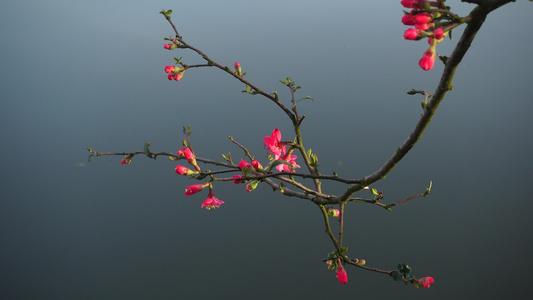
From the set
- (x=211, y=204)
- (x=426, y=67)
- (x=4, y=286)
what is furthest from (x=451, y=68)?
(x=4, y=286)

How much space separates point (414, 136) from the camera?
0.87 feet

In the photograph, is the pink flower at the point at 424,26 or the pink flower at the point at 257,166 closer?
the pink flower at the point at 424,26

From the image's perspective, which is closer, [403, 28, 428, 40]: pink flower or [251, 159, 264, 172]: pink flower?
[403, 28, 428, 40]: pink flower

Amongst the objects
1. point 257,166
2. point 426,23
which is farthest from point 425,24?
point 257,166

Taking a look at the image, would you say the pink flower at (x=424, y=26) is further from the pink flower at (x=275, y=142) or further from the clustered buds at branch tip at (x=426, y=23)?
the pink flower at (x=275, y=142)

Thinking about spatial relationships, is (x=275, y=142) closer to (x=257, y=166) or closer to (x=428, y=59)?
(x=257, y=166)

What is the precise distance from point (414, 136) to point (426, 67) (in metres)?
0.05

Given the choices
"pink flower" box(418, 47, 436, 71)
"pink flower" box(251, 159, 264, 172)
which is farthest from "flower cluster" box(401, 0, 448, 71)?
"pink flower" box(251, 159, 264, 172)

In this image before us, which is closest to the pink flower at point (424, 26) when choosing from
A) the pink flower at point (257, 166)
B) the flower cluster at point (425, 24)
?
the flower cluster at point (425, 24)

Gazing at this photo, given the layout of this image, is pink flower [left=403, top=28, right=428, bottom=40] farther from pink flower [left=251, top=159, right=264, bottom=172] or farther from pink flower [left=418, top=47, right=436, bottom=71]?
pink flower [left=251, top=159, right=264, bottom=172]

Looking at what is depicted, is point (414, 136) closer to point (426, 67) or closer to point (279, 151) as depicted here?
point (426, 67)

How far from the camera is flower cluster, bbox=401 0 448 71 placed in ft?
0.68

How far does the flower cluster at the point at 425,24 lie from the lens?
0.21m

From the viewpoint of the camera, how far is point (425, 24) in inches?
8.5
